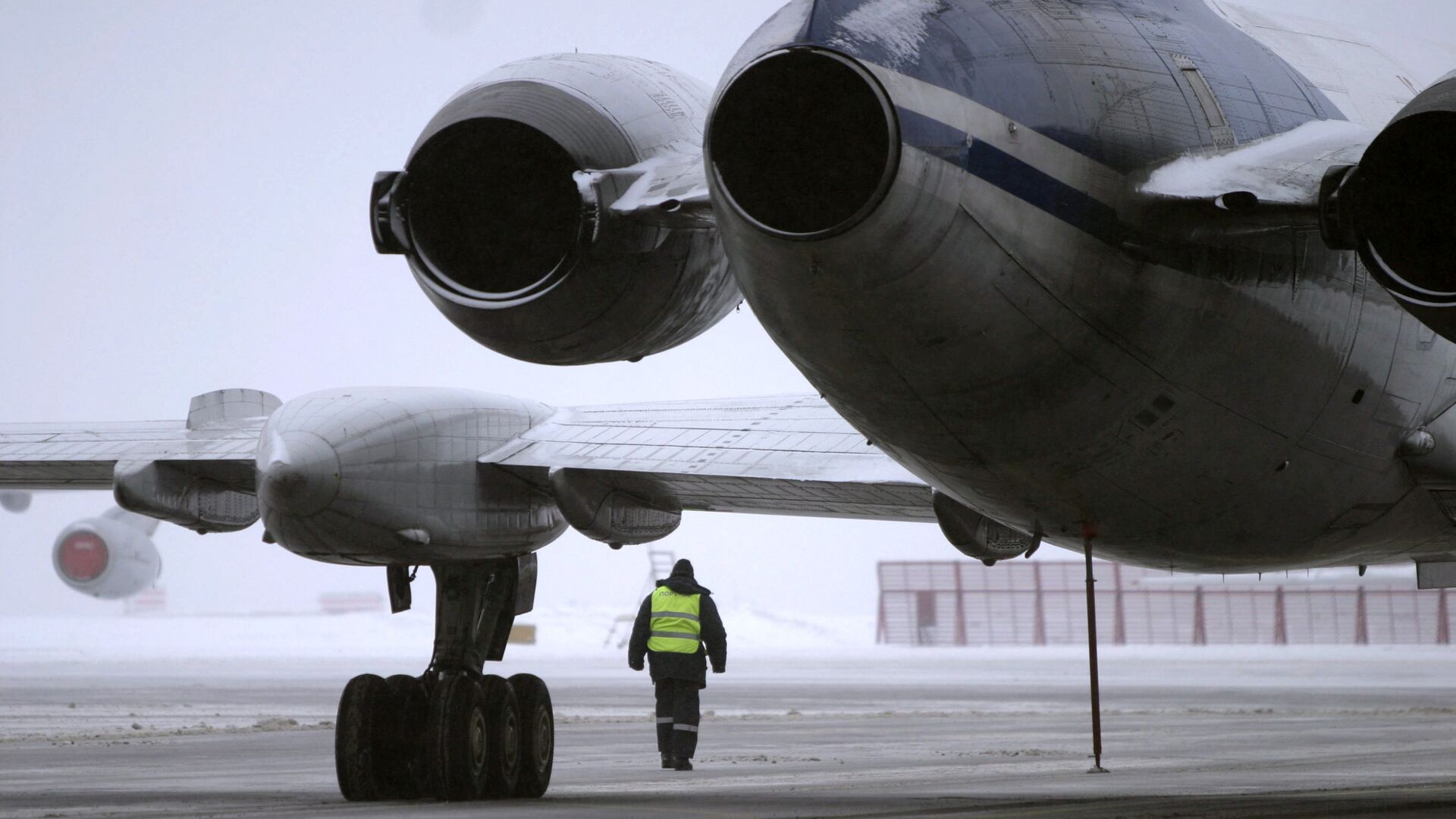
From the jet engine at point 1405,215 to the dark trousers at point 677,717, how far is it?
10.9m

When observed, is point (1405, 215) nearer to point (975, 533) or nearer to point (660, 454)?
point (975, 533)

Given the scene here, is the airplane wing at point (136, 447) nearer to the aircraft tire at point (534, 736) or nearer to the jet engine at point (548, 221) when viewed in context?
the aircraft tire at point (534, 736)

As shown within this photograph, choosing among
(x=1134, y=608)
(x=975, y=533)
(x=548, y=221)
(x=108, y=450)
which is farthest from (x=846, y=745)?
(x=1134, y=608)

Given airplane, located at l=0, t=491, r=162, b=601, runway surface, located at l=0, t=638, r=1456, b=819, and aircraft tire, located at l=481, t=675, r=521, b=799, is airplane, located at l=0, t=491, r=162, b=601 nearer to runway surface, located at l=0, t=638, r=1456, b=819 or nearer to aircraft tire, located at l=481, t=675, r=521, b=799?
runway surface, located at l=0, t=638, r=1456, b=819

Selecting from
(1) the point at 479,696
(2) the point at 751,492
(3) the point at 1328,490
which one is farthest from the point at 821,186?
(1) the point at 479,696

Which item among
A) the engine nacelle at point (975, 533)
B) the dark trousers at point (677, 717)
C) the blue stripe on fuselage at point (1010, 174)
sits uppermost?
the blue stripe on fuselage at point (1010, 174)

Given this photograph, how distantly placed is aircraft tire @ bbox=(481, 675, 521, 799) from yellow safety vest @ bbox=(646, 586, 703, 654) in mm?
3421

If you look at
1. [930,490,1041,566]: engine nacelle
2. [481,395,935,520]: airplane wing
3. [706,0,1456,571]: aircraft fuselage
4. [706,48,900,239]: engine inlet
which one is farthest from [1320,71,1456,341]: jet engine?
[481,395,935,520]: airplane wing

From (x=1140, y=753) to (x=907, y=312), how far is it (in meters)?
12.7

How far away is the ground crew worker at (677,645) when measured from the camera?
52.9ft

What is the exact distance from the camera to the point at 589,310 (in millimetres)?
7445

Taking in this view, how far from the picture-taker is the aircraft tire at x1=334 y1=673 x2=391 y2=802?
12.6 meters

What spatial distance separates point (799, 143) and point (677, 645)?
434 inches

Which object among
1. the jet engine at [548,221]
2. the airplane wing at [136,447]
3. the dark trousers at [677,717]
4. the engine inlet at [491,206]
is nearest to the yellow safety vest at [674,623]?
the dark trousers at [677,717]
